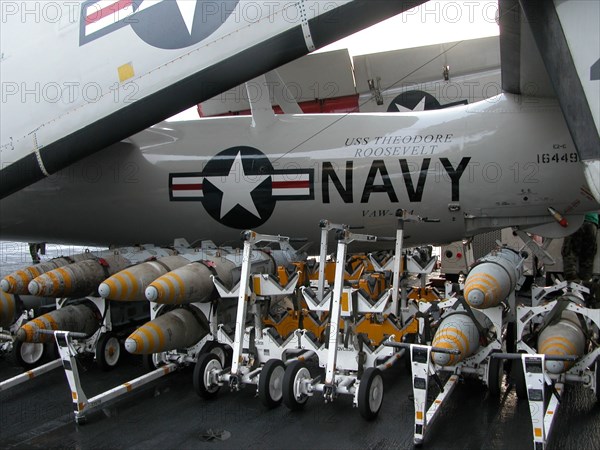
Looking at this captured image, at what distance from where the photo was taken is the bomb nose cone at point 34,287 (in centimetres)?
616

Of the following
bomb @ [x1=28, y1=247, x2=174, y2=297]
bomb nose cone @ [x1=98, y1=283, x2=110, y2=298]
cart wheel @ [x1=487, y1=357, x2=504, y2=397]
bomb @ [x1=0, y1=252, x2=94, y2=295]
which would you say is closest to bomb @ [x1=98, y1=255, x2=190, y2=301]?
bomb nose cone @ [x1=98, y1=283, x2=110, y2=298]

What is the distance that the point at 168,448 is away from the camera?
189 inches

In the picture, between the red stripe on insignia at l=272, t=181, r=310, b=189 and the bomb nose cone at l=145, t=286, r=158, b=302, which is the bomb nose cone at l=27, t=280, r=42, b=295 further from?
the red stripe on insignia at l=272, t=181, r=310, b=189

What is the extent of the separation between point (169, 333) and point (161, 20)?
147 inches

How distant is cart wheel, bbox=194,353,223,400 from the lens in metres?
5.70

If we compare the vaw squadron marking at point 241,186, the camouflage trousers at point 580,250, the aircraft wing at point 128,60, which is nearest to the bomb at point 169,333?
the aircraft wing at point 128,60

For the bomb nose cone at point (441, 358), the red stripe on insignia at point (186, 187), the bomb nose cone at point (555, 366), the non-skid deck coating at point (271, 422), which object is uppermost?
the red stripe on insignia at point (186, 187)

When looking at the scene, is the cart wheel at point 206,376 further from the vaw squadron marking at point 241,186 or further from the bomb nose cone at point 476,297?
the vaw squadron marking at point 241,186

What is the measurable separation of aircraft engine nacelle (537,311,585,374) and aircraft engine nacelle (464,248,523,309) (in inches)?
22.1

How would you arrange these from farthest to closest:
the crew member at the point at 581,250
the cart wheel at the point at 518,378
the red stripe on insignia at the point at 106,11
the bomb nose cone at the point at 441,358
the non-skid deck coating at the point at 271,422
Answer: the crew member at the point at 581,250 → the red stripe on insignia at the point at 106,11 → the cart wheel at the point at 518,378 → the bomb nose cone at the point at 441,358 → the non-skid deck coating at the point at 271,422

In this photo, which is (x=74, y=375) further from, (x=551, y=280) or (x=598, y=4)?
(x=551, y=280)

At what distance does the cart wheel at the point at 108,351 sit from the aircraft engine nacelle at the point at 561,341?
203 inches

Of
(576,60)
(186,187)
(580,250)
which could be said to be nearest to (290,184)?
(186,187)

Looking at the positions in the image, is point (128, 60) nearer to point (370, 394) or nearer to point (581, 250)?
point (370, 394)
